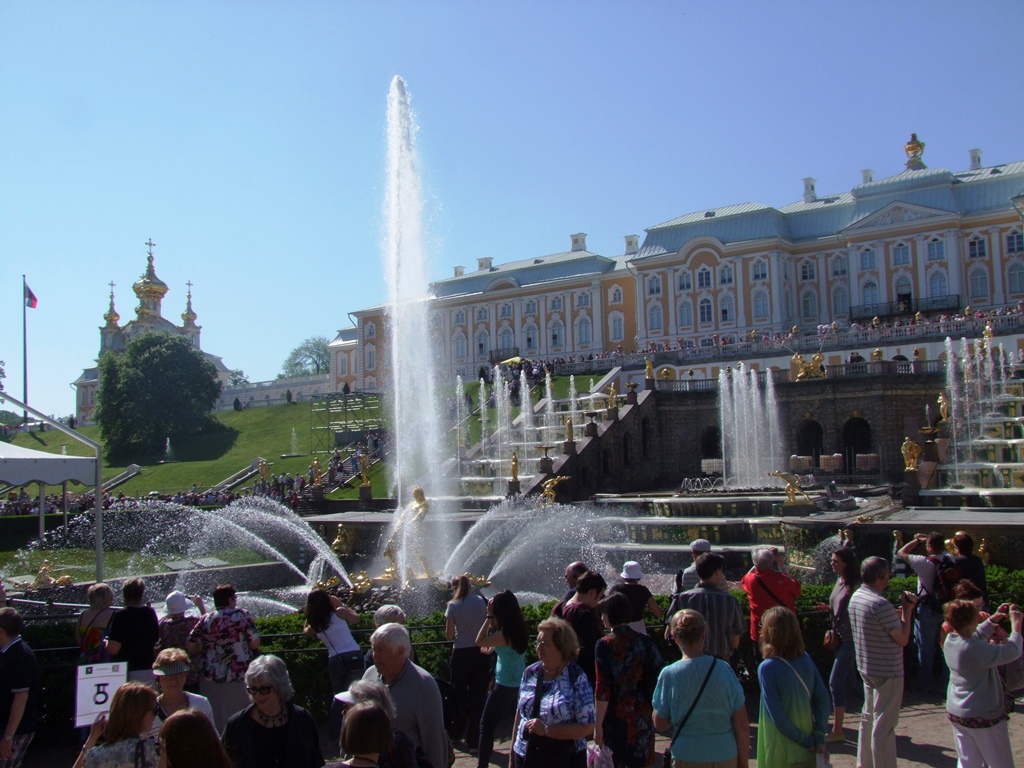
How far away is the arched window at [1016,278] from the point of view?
1964 inches

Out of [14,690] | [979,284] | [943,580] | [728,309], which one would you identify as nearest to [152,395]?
[728,309]

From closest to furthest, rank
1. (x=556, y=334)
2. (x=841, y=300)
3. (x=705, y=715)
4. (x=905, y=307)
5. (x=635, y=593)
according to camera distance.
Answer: (x=705, y=715)
(x=635, y=593)
(x=905, y=307)
(x=841, y=300)
(x=556, y=334)

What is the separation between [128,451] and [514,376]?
94.5 feet

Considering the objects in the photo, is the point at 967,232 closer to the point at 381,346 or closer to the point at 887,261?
the point at 887,261

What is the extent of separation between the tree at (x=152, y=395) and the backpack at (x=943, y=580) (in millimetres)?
59894

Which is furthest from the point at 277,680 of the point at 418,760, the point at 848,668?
the point at 848,668

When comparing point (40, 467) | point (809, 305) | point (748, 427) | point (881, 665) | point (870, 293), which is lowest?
point (881, 665)

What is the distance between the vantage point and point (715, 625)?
6535 mm

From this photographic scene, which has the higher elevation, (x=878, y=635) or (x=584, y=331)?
(x=584, y=331)

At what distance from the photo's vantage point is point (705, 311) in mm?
59312

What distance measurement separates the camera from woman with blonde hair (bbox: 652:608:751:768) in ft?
16.4

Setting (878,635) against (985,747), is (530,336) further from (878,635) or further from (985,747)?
(985,747)

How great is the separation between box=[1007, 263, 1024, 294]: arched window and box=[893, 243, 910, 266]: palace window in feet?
17.2

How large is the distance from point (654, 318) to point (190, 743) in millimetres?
58782
